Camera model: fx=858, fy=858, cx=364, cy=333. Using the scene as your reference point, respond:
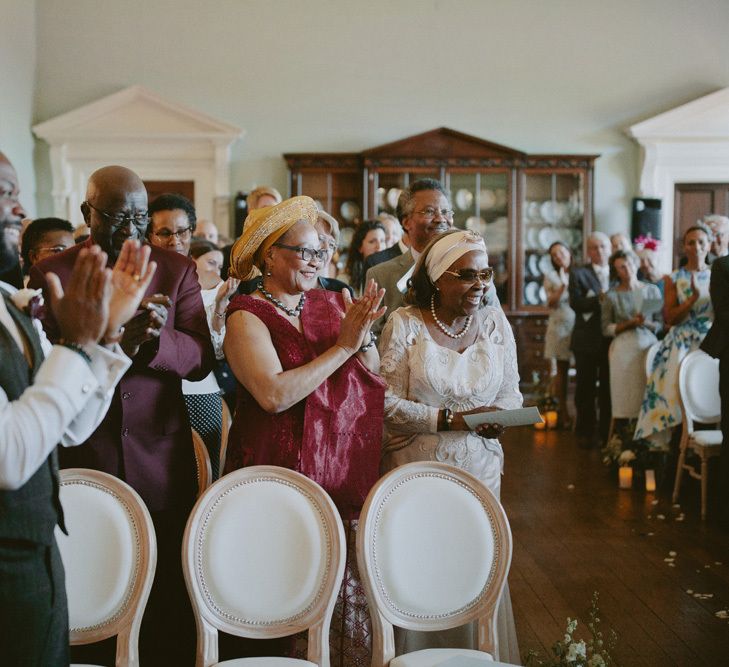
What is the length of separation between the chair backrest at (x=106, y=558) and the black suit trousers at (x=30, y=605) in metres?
0.53

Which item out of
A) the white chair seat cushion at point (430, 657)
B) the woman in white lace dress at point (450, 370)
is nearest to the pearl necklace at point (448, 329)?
the woman in white lace dress at point (450, 370)

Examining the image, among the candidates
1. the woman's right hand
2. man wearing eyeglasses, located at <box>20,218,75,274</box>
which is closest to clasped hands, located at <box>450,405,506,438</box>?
man wearing eyeglasses, located at <box>20,218,75,274</box>

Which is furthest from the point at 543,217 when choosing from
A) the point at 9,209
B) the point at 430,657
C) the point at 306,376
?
the point at 9,209

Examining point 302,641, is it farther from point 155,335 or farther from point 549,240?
point 549,240

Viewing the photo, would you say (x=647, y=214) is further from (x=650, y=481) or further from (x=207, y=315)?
(x=207, y=315)

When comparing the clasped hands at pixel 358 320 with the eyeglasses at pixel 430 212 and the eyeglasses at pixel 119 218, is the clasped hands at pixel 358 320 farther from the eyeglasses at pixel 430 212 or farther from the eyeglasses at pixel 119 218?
the eyeglasses at pixel 430 212

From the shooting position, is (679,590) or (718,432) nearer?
(679,590)

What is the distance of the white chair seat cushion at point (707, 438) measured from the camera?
4836mm

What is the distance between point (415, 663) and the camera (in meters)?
2.04

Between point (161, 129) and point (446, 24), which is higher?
point (446, 24)

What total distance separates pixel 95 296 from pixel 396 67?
30.7 feet

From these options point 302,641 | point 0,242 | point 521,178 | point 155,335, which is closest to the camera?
point 0,242

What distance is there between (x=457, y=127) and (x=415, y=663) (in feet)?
28.7

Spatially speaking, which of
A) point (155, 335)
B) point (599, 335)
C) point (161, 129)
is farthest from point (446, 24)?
point (155, 335)
